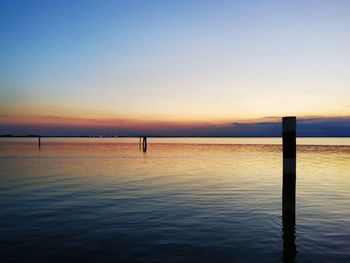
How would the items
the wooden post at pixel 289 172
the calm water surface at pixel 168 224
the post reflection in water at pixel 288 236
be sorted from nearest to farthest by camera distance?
the calm water surface at pixel 168 224
the post reflection in water at pixel 288 236
the wooden post at pixel 289 172

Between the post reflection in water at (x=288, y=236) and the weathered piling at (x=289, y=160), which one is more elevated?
the weathered piling at (x=289, y=160)

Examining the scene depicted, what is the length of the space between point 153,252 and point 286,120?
6278 mm

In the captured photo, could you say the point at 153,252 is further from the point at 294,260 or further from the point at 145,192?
the point at 145,192

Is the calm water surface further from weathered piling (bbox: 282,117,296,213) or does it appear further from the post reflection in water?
weathered piling (bbox: 282,117,296,213)

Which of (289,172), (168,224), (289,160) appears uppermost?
(289,160)

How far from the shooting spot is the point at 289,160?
461 inches

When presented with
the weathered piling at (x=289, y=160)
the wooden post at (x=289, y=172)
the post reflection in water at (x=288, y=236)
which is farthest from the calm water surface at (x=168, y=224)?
the weathered piling at (x=289, y=160)

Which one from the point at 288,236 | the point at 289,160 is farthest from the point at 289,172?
the point at 288,236

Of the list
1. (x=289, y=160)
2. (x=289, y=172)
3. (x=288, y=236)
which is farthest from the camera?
(x=289, y=172)

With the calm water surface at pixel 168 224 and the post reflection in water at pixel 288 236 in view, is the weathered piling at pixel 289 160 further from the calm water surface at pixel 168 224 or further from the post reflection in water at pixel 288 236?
the calm water surface at pixel 168 224

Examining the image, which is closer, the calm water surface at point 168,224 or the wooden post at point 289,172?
the calm water surface at point 168,224

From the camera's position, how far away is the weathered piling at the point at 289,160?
11.5m

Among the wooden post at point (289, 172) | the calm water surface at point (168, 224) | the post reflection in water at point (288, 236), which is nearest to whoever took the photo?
the calm water surface at point (168, 224)

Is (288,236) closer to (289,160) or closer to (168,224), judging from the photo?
(289,160)
